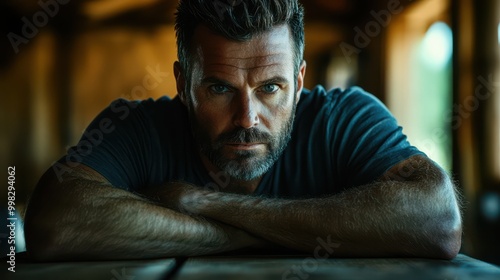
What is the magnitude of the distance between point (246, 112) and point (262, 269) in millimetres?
529

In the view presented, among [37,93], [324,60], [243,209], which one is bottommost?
[243,209]

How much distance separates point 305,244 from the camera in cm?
126

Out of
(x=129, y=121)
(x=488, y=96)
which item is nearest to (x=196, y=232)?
(x=129, y=121)

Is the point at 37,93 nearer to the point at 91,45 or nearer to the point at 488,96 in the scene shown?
the point at 91,45

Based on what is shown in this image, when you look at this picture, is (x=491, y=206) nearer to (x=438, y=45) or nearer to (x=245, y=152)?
(x=438, y=45)

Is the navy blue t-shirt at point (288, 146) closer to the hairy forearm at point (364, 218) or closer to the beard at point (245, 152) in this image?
the beard at point (245, 152)

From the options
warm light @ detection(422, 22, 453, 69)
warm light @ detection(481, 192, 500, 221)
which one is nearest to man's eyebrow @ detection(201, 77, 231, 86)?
warm light @ detection(481, 192, 500, 221)

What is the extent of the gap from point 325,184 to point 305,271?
0.63m

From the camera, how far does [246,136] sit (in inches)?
58.9

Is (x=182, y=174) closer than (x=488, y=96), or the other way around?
(x=182, y=174)

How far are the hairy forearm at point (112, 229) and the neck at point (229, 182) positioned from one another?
1.16 ft

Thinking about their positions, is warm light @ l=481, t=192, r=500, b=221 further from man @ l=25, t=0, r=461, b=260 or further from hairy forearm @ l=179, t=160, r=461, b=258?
hairy forearm @ l=179, t=160, r=461, b=258

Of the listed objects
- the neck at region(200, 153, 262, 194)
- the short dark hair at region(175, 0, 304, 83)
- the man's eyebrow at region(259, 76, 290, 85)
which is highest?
the short dark hair at region(175, 0, 304, 83)

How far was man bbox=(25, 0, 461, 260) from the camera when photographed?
123cm
